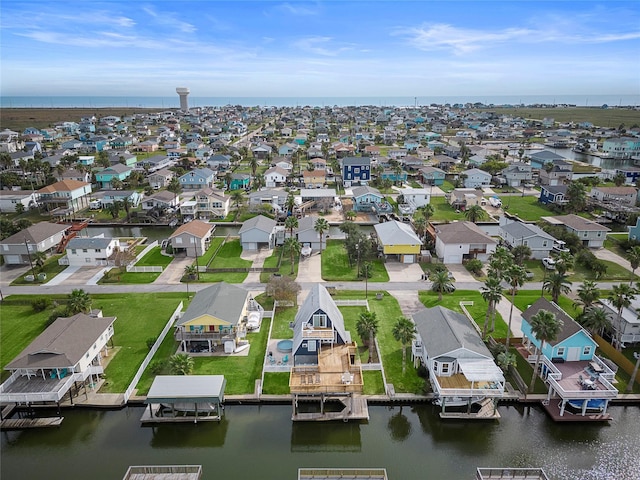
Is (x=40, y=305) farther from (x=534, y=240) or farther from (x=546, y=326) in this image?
(x=534, y=240)

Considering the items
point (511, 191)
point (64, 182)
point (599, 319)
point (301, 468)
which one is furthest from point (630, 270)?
point (64, 182)

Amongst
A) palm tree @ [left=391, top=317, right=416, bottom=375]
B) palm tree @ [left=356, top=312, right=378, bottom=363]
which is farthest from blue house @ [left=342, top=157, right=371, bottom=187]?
palm tree @ [left=391, top=317, right=416, bottom=375]

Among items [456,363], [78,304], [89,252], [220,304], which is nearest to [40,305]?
[78,304]

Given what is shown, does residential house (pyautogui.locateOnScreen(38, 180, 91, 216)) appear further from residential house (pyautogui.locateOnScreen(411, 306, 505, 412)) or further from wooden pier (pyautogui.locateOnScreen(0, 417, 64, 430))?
residential house (pyautogui.locateOnScreen(411, 306, 505, 412))

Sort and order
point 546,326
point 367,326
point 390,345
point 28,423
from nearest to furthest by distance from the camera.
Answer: point 28,423
point 546,326
point 367,326
point 390,345

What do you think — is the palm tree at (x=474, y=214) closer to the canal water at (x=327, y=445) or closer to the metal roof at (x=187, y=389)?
the canal water at (x=327, y=445)

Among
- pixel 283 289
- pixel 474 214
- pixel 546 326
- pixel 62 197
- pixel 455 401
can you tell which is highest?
pixel 546 326
